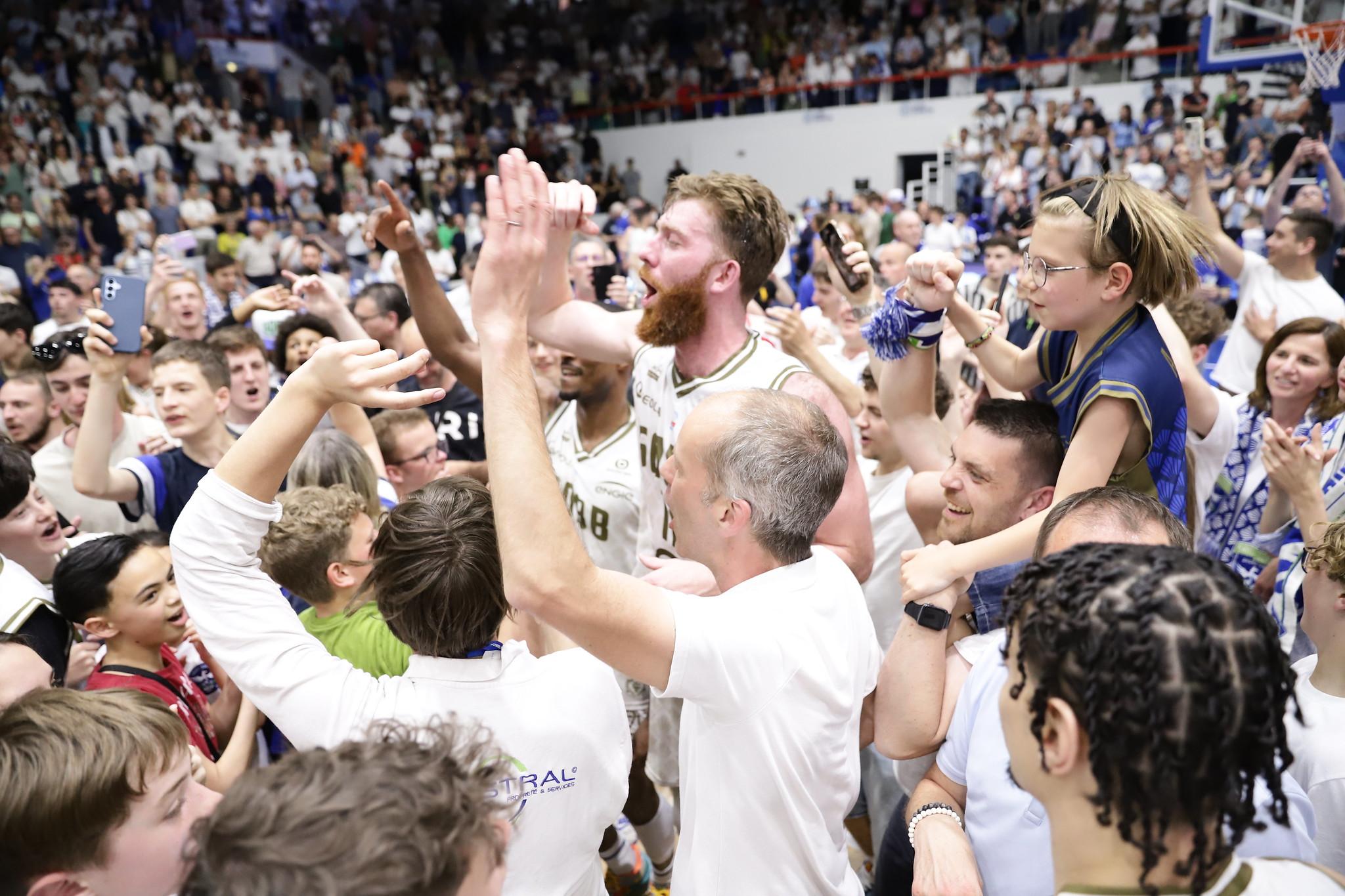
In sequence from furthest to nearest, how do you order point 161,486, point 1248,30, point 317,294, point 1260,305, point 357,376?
point 1248,30, point 1260,305, point 317,294, point 161,486, point 357,376

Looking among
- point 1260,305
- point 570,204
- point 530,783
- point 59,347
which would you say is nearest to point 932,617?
point 530,783

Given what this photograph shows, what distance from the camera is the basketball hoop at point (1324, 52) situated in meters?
8.38

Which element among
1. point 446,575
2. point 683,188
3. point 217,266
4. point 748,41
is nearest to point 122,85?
point 217,266

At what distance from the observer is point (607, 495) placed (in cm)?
375

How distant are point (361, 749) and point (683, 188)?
237 cm

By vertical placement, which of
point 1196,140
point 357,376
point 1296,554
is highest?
point 1196,140

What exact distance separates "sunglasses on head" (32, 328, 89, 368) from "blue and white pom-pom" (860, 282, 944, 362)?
10.4 ft

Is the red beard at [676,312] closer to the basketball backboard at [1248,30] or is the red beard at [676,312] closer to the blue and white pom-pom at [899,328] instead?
the blue and white pom-pom at [899,328]

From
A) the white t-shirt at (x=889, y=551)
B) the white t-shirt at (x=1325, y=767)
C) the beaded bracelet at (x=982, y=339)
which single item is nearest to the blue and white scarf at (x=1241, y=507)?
the white t-shirt at (x=889, y=551)

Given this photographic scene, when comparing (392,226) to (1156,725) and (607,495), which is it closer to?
(607,495)

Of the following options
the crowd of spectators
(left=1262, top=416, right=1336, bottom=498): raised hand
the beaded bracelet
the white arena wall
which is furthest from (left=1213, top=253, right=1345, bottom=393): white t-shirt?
the white arena wall

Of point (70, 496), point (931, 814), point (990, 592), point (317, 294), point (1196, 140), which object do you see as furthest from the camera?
point (1196, 140)

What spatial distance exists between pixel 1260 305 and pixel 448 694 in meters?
5.97

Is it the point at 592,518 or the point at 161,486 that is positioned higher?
the point at 161,486
